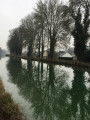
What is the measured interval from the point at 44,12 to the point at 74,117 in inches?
1562

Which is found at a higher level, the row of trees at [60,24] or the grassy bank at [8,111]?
the row of trees at [60,24]

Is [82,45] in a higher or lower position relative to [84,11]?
lower

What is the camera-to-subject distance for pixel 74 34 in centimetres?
3722

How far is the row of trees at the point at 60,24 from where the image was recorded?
36.4 m

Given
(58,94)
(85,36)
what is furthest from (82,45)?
(58,94)

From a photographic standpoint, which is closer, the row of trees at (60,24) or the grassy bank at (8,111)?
the grassy bank at (8,111)

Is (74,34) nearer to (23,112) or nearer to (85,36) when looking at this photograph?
(85,36)

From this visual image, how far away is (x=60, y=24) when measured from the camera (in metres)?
43.2

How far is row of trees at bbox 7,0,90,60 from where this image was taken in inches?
1435

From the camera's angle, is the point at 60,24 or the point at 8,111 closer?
the point at 8,111

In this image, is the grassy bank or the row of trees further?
the row of trees

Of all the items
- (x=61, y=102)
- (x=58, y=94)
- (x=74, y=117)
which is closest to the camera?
(x=74, y=117)

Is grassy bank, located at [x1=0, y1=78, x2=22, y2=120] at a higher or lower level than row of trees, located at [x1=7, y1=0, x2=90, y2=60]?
lower

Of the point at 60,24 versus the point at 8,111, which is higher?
the point at 60,24
